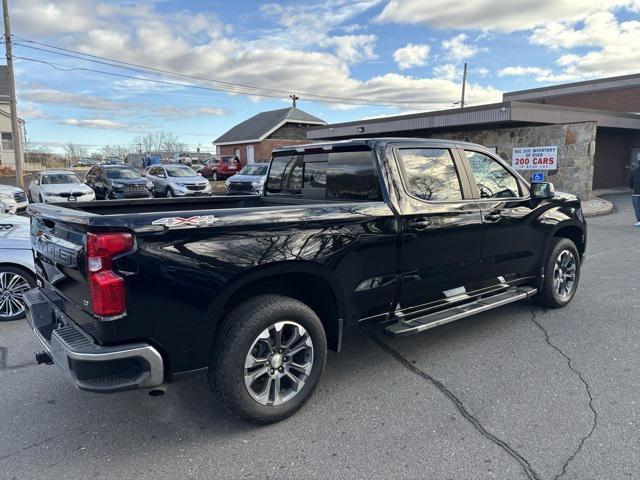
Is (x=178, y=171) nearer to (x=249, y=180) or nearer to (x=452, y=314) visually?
(x=249, y=180)

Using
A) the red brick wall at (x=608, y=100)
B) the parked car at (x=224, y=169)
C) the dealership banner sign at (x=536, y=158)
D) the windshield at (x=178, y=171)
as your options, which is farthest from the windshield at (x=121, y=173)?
the red brick wall at (x=608, y=100)

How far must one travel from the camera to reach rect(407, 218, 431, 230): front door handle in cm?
359

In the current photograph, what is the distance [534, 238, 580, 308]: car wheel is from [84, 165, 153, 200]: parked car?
16560 millimetres

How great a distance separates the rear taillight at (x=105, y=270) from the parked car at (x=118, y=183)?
17007mm

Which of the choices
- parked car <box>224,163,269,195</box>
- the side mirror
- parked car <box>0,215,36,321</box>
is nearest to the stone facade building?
parked car <box>224,163,269,195</box>

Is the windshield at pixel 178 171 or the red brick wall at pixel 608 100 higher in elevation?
the red brick wall at pixel 608 100

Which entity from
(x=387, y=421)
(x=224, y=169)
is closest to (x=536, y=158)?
(x=387, y=421)

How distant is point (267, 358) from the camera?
299 cm

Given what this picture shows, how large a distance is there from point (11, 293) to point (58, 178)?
1376 cm

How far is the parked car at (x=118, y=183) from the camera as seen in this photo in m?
18.5

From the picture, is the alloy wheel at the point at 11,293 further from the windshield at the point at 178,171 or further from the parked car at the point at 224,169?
the parked car at the point at 224,169

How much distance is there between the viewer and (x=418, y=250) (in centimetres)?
367

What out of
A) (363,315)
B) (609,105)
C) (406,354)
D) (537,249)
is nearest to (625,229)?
(537,249)

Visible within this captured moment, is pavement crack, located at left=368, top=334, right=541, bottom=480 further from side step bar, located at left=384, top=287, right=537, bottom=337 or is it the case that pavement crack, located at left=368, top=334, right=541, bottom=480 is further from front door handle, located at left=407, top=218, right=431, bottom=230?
front door handle, located at left=407, top=218, right=431, bottom=230
